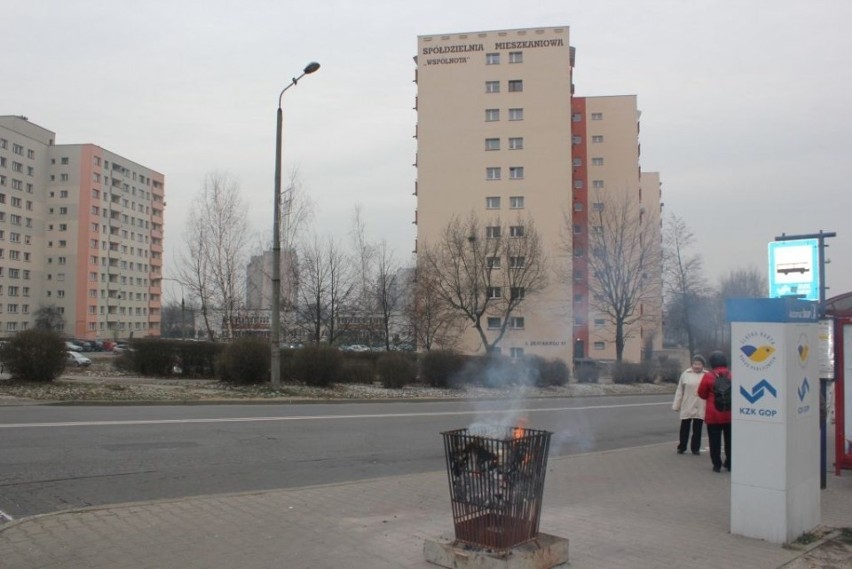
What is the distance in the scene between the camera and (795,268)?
775 centimetres

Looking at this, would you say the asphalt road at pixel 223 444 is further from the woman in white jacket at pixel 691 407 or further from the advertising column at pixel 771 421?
the advertising column at pixel 771 421

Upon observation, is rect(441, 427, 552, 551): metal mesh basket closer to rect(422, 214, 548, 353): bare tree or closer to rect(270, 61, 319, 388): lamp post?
rect(270, 61, 319, 388): lamp post

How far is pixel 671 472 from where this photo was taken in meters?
9.03

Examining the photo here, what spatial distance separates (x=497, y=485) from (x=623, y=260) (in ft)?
110

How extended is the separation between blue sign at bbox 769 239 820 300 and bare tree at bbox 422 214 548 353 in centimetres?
2830

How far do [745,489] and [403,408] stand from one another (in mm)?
12677

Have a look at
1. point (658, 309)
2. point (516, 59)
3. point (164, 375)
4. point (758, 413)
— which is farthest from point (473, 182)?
point (758, 413)

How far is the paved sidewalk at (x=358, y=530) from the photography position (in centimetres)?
479

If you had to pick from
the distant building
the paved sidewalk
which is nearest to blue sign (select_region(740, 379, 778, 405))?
the paved sidewalk

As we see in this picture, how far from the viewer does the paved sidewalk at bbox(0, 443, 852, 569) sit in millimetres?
4793

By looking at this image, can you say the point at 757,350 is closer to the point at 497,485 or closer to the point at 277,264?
the point at 497,485

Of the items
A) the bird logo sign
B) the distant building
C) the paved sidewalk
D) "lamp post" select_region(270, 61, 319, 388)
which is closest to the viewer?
the paved sidewalk

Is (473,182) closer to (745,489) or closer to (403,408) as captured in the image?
(403,408)

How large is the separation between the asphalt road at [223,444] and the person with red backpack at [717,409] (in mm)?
2638
